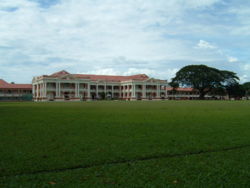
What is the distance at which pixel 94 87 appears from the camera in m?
94.1

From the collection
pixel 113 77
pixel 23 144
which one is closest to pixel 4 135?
pixel 23 144

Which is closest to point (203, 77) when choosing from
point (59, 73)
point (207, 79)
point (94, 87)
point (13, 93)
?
point (207, 79)

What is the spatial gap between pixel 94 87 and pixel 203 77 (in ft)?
124

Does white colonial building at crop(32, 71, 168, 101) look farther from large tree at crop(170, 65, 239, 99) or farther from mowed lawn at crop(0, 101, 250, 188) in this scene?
mowed lawn at crop(0, 101, 250, 188)

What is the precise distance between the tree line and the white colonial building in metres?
16.0

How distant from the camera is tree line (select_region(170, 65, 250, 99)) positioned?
76438mm

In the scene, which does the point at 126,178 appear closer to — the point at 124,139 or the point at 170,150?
the point at 170,150

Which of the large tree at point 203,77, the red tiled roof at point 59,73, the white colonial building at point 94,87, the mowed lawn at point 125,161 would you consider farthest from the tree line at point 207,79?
the mowed lawn at point 125,161

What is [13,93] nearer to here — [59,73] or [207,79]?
[59,73]

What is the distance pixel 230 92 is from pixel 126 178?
3385 inches

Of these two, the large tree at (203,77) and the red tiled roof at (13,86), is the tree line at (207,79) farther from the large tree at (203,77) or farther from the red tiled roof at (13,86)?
the red tiled roof at (13,86)

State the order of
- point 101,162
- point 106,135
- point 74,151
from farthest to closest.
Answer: point 106,135 → point 74,151 → point 101,162

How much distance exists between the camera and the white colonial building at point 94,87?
8075 cm

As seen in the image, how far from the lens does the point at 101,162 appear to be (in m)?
5.10
